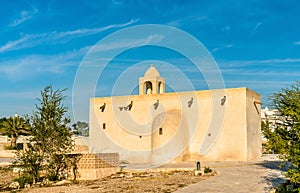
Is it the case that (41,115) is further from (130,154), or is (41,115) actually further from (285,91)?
(130,154)

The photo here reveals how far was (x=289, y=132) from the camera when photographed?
9734mm

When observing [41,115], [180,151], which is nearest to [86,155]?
[41,115]

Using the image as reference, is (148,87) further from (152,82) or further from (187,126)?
(187,126)

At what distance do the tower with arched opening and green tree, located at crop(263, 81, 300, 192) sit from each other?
15.5 m

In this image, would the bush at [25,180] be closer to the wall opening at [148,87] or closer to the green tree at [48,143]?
the green tree at [48,143]

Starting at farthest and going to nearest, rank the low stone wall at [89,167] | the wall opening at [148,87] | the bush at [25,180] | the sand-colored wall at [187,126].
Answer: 1. the wall opening at [148,87]
2. the sand-colored wall at [187,126]
3. the low stone wall at [89,167]
4. the bush at [25,180]

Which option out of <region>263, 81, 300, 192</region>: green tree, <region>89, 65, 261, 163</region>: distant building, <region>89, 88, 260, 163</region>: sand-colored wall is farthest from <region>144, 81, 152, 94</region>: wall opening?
<region>263, 81, 300, 192</region>: green tree

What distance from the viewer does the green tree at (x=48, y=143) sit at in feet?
46.2

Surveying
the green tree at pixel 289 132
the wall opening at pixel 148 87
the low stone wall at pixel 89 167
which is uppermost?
the wall opening at pixel 148 87

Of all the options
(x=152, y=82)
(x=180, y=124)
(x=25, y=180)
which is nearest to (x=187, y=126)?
(x=180, y=124)

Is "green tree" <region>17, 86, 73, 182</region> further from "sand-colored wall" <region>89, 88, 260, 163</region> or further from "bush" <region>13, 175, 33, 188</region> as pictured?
"sand-colored wall" <region>89, 88, 260, 163</region>

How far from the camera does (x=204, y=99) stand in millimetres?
23500

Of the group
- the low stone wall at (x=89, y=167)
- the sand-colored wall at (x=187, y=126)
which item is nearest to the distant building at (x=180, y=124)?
the sand-colored wall at (x=187, y=126)

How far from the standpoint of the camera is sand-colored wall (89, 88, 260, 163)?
73.9ft
